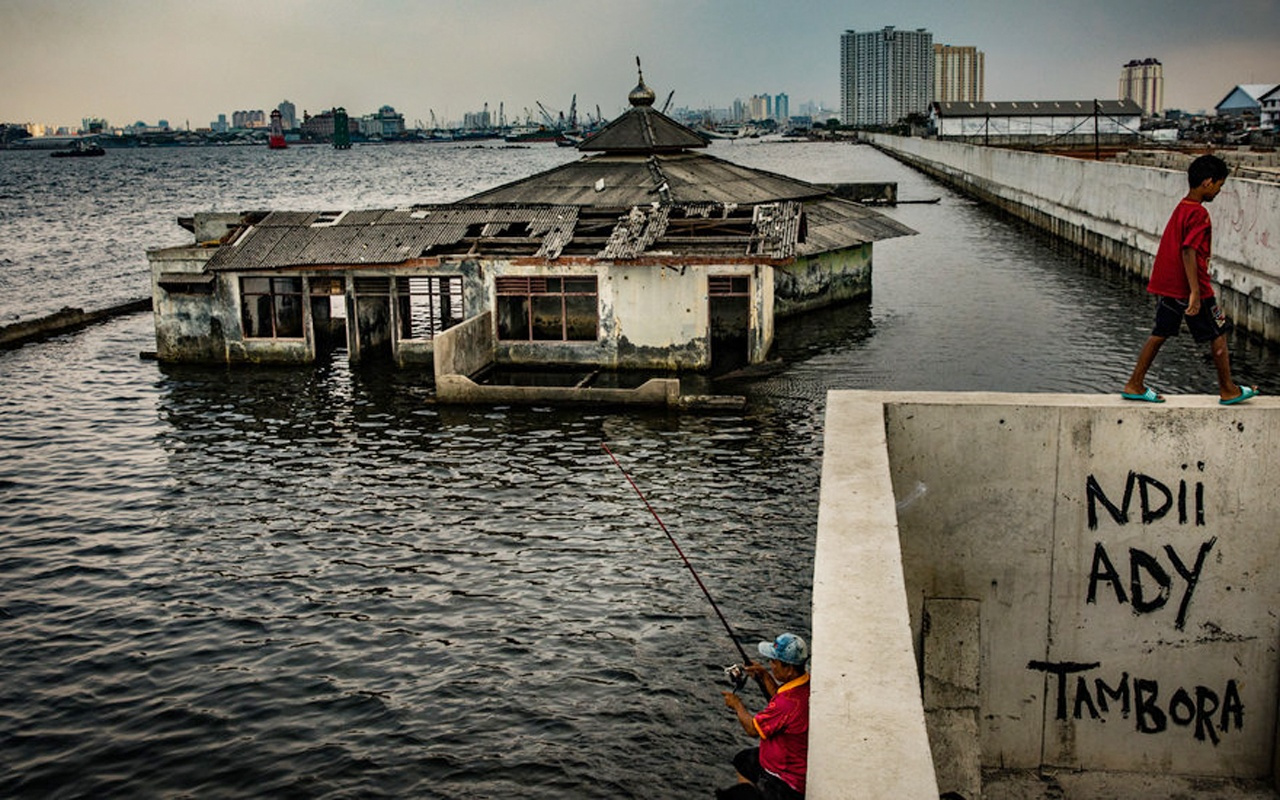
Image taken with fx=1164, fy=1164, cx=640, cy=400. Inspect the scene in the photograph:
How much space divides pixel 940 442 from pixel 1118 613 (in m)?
2.42

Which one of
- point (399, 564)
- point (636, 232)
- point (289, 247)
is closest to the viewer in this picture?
point (399, 564)

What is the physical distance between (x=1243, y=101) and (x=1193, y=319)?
615 feet

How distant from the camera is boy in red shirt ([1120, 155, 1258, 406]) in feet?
35.0

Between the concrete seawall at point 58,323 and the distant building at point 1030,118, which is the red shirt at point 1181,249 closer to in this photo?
the concrete seawall at point 58,323

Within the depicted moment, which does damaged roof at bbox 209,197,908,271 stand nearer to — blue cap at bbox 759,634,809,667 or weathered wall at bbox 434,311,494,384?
weathered wall at bbox 434,311,494,384

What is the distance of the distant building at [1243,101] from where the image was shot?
16355cm

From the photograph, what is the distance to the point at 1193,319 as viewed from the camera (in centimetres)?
1112

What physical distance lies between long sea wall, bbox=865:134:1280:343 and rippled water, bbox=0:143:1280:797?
2.43 metres

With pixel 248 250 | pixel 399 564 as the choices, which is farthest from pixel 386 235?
pixel 399 564

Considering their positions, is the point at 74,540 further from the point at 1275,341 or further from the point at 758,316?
the point at 1275,341

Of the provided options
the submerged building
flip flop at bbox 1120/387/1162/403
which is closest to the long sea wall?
the submerged building

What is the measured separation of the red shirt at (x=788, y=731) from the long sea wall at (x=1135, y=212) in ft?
85.4

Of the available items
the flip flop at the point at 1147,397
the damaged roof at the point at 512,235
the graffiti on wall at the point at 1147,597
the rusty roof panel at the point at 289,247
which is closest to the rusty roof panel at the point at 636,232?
the damaged roof at the point at 512,235

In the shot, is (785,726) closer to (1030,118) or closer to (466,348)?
(466,348)
